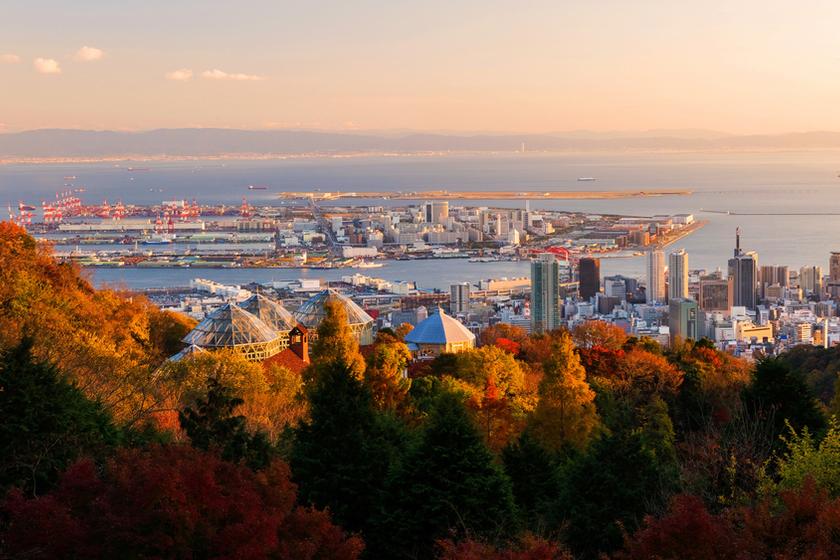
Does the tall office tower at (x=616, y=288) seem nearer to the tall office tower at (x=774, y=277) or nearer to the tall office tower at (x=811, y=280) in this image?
the tall office tower at (x=774, y=277)

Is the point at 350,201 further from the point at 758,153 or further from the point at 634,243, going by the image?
the point at 758,153

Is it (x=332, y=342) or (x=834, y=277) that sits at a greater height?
(x=332, y=342)

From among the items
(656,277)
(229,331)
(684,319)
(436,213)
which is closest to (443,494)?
(229,331)

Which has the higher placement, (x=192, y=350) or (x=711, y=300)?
(x=192, y=350)

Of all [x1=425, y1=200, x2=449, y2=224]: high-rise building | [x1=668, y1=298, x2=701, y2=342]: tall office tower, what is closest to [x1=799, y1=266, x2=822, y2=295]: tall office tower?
[x1=668, y1=298, x2=701, y2=342]: tall office tower

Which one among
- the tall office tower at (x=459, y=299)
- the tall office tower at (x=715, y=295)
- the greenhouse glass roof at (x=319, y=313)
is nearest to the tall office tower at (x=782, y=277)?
the tall office tower at (x=715, y=295)

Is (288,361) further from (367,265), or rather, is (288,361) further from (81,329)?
(367,265)

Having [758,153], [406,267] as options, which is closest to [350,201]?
[406,267]
